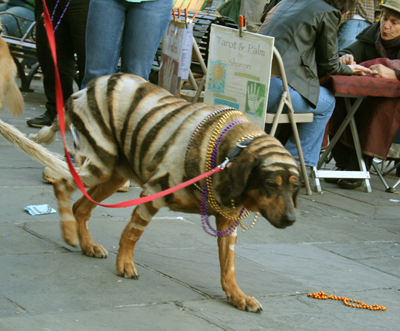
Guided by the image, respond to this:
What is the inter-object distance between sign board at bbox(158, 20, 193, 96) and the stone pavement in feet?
4.01

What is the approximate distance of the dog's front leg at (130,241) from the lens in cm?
312

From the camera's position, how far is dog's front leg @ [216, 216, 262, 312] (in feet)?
9.70

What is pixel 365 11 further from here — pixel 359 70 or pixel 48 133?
pixel 48 133

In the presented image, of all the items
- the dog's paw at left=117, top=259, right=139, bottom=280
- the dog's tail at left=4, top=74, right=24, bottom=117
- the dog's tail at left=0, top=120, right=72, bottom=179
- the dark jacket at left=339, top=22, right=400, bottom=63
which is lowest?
the dog's paw at left=117, top=259, right=139, bottom=280

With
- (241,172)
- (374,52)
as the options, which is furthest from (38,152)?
(374,52)

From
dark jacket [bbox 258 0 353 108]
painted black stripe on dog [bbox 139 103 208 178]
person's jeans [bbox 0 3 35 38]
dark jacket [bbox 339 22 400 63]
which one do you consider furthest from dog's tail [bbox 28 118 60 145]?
person's jeans [bbox 0 3 35 38]

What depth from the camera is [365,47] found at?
6969mm

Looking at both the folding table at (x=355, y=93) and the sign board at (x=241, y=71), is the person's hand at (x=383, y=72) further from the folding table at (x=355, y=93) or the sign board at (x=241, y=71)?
the sign board at (x=241, y=71)

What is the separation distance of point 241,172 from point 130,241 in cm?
88

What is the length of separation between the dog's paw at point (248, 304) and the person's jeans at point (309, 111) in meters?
2.90

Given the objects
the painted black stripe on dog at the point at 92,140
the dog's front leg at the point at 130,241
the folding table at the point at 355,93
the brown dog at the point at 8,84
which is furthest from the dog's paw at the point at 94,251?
the folding table at the point at 355,93

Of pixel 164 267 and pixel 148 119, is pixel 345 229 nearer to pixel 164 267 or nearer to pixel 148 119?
pixel 164 267

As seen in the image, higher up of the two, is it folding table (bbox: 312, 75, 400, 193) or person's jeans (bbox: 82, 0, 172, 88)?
person's jeans (bbox: 82, 0, 172, 88)

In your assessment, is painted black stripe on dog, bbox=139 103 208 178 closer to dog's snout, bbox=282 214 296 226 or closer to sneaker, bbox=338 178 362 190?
dog's snout, bbox=282 214 296 226
